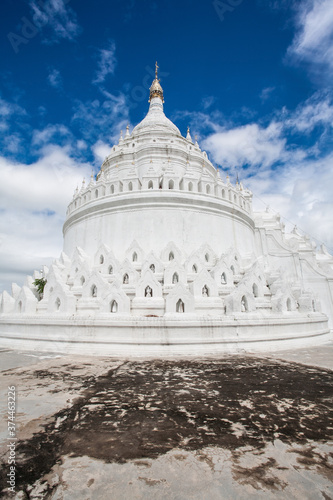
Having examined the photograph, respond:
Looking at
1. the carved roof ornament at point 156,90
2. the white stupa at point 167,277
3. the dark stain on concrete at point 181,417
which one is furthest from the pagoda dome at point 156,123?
the dark stain on concrete at point 181,417

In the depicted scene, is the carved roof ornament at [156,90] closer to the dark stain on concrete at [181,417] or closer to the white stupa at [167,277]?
the white stupa at [167,277]

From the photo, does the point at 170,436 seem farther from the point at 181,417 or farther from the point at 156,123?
the point at 156,123

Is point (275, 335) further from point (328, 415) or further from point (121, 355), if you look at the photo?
point (328, 415)

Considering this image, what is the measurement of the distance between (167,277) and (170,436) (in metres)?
10.1

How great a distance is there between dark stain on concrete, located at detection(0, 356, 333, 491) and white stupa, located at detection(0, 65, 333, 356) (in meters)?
3.68

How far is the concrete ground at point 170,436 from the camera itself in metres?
2.40

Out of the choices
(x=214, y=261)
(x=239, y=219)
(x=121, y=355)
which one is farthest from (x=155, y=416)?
(x=239, y=219)

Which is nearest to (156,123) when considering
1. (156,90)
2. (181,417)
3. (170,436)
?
(156,90)

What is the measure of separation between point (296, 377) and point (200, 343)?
4.05 meters

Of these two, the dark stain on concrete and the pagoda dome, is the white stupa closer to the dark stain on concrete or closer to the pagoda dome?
the dark stain on concrete

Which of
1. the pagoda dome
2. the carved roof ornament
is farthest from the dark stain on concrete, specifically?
the carved roof ornament

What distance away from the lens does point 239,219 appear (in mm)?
19344

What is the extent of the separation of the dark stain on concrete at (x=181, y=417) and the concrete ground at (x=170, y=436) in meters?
0.02

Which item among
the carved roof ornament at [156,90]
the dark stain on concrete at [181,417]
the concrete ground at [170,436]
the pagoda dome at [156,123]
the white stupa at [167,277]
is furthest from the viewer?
the carved roof ornament at [156,90]
